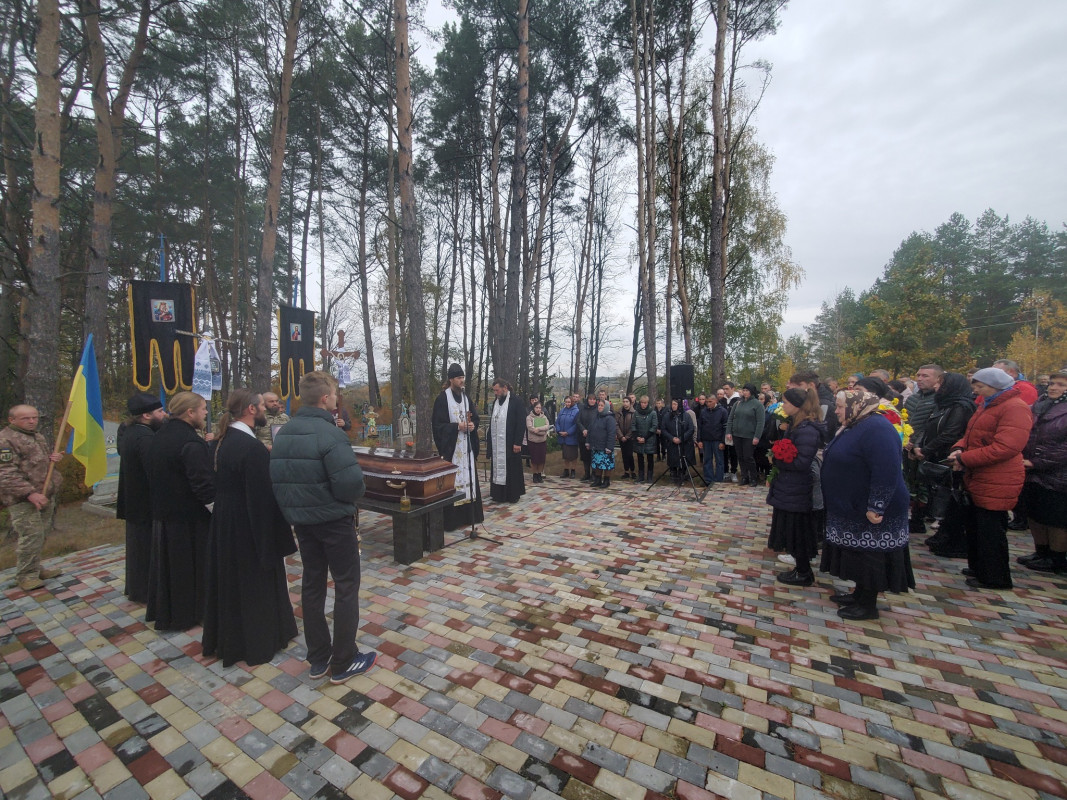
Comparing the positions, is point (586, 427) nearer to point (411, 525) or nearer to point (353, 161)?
point (411, 525)

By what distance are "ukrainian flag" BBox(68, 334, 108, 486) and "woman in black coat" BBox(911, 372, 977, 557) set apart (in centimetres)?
821

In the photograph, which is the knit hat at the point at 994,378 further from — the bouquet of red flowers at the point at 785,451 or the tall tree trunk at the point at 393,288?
the tall tree trunk at the point at 393,288

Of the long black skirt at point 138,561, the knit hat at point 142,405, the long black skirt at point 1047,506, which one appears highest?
the knit hat at point 142,405

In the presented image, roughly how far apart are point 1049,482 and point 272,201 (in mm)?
11858

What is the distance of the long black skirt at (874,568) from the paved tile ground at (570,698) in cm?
29

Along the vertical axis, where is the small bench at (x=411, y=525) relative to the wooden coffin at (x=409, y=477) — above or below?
below

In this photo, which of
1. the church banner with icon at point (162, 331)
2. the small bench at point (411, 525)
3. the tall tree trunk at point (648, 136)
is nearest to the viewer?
the small bench at point (411, 525)

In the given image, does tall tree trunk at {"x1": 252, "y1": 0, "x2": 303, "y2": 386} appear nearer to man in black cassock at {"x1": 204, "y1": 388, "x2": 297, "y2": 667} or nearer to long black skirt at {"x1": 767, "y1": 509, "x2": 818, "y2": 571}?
man in black cassock at {"x1": 204, "y1": 388, "x2": 297, "y2": 667}

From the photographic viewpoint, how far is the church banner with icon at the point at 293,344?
935 centimetres

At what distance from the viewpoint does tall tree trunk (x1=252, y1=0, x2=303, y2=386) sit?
8.43 meters

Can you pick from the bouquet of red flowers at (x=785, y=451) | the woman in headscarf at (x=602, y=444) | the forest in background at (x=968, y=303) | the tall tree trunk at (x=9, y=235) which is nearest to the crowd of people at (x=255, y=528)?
the bouquet of red flowers at (x=785, y=451)

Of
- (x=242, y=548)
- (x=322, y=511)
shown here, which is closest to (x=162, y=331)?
(x=242, y=548)

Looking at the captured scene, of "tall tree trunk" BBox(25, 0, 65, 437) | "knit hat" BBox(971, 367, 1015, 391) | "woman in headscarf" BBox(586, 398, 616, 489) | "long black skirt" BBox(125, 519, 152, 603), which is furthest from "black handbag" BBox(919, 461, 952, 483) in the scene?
"tall tree trunk" BBox(25, 0, 65, 437)

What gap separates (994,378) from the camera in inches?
140
